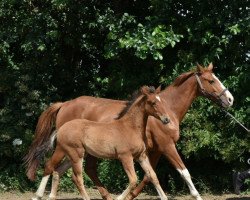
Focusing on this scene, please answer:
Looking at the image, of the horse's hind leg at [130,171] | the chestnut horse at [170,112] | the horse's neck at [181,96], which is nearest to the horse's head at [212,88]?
the chestnut horse at [170,112]

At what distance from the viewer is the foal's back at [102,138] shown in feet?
24.4

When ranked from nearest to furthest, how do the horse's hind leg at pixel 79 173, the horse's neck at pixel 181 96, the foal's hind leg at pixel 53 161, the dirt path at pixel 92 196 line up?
1. the horse's hind leg at pixel 79 173
2. the foal's hind leg at pixel 53 161
3. the horse's neck at pixel 181 96
4. the dirt path at pixel 92 196

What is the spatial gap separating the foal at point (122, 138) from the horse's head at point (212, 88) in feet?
4.15

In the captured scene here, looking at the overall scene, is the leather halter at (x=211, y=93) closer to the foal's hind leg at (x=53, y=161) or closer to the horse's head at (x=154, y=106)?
the horse's head at (x=154, y=106)

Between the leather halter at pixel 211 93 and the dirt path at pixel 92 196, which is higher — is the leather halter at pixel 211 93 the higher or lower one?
the higher one

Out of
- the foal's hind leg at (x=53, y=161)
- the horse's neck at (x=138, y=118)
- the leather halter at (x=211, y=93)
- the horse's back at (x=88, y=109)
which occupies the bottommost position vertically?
the foal's hind leg at (x=53, y=161)

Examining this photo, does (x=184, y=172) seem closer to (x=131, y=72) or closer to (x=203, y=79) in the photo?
(x=203, y=79)

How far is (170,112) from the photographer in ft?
28.0

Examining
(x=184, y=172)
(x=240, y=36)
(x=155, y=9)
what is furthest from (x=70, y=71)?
(x=184, y=172)

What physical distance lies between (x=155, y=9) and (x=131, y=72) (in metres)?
1.40

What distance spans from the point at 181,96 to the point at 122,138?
65.7 inches

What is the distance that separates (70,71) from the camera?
12398 millimetres

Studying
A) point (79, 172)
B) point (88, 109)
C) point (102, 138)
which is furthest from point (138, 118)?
point (88, 109)

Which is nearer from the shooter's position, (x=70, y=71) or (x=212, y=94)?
(x=212, y=94)
